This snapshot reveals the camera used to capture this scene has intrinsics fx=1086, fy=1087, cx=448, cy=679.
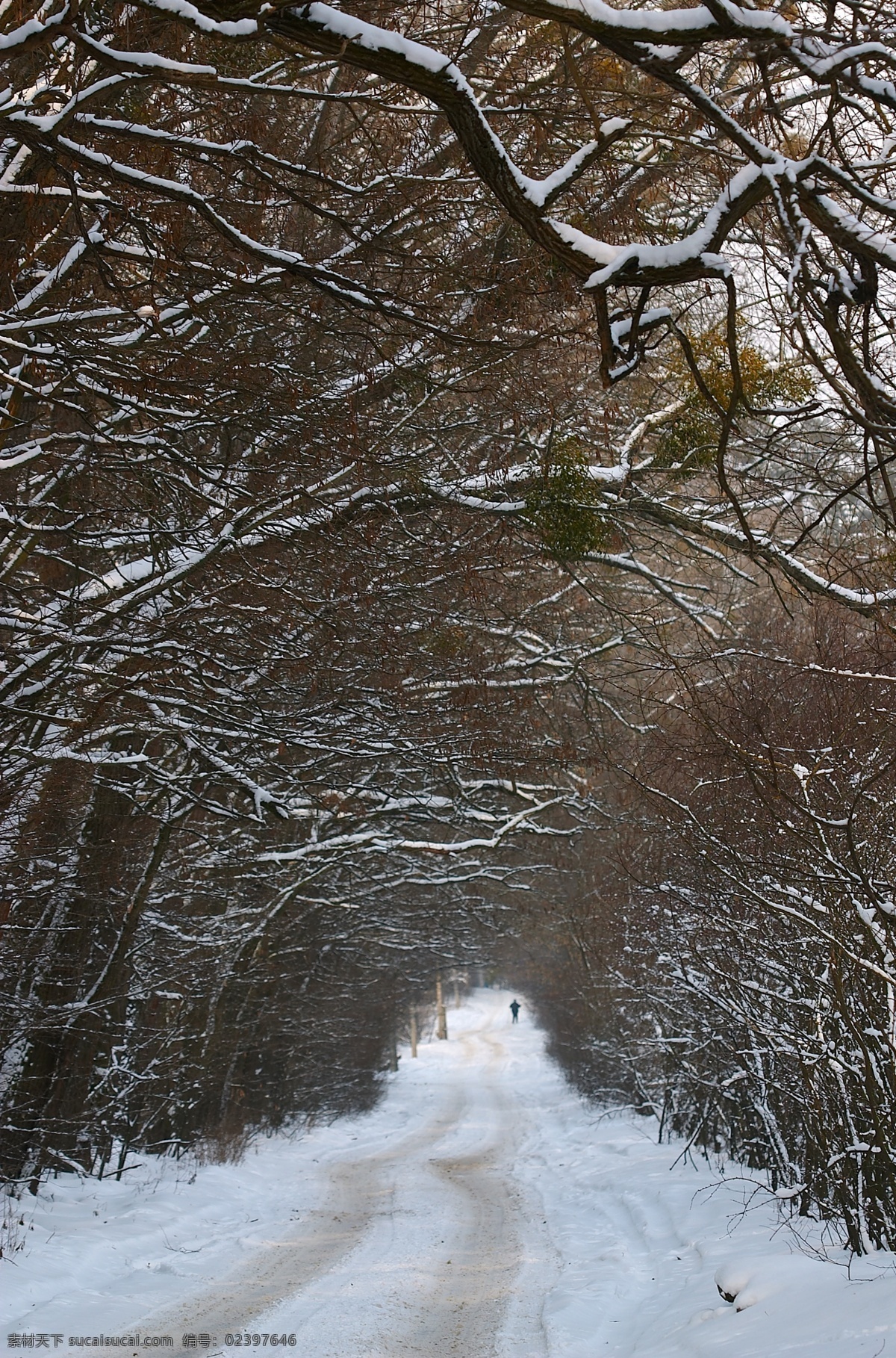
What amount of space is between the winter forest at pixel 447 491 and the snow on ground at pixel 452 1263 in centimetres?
73

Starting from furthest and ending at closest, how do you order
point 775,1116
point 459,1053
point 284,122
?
point 459,1053
point 775,1116
point 284,122

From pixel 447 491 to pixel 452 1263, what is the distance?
6.48m

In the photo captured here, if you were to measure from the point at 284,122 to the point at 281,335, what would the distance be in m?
1.70

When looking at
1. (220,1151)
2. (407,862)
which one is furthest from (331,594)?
(220,1151)

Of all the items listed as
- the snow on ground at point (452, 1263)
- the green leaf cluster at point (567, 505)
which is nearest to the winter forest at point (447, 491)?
the green leaf cluster at point (567, 505)

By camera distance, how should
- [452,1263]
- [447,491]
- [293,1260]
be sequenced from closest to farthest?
1. [447,491]
2. [452,1263]
3. [293,1260]

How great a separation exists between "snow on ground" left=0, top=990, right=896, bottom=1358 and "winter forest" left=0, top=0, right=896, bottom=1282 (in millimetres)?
729

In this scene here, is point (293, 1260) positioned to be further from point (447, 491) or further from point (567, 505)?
point (567, 505)

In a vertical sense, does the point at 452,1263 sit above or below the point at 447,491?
below

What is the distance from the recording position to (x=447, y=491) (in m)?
7.80

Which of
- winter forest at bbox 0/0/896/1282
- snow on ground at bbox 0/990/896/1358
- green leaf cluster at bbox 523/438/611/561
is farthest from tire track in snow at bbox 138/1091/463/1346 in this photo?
green leaf cluster at bbox 523/438/611/561

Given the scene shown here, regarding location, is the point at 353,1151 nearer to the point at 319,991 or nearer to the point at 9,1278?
the point at 319,991

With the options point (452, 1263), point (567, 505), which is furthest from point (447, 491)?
point (452, 1263)

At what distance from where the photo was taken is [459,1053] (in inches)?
1646
